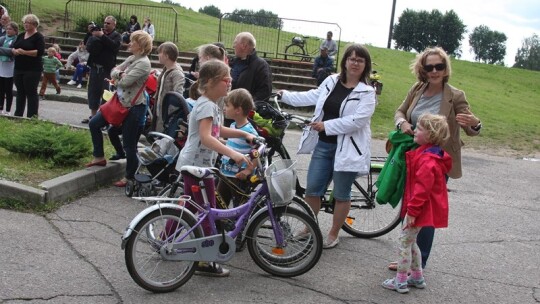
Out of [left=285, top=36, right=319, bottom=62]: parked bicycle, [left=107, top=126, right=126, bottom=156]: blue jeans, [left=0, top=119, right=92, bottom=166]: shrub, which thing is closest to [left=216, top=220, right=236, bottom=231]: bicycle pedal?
[left=107, top=126, right=126, bottom=156]: blue jeans

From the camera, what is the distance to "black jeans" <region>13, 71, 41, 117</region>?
1130 centimetres

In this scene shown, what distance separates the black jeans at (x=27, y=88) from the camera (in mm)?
11297

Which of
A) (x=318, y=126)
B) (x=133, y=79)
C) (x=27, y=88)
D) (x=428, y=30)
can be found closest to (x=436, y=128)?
(x=318, y=126)

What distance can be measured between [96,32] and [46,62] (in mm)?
6354

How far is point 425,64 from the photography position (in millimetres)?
5688

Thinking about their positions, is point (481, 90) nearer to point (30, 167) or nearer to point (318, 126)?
point (30, 167)

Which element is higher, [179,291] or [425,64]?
[425,64]

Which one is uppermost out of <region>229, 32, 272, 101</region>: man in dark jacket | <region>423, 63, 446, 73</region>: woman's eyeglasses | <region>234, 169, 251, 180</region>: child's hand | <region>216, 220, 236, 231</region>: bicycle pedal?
<region>423, 63, 446, 73</region>: woman's eyeglasses

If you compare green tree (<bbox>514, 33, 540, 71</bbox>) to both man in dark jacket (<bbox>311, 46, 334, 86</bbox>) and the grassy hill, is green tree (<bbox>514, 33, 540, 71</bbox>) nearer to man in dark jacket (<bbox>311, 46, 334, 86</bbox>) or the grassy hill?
the grassy hill

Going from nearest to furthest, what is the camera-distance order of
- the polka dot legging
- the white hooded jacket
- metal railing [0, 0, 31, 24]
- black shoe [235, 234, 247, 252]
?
the polka dot legging < black shoe [235, 234, 247, 252] < the white hooded jacket < metal railing [0, 0, 31, 24]

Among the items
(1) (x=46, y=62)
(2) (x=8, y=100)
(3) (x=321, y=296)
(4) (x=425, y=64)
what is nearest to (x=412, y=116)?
(4) (x=425, y=64)

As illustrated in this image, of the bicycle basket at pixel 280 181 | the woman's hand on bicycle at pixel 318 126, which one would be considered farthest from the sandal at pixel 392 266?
the woman's hand on bicycle at pixel 318 126

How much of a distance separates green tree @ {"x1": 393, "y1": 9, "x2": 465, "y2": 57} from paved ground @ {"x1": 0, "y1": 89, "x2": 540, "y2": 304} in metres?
67.5

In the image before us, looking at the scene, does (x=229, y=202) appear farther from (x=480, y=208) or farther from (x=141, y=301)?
(x=480, y=208)
